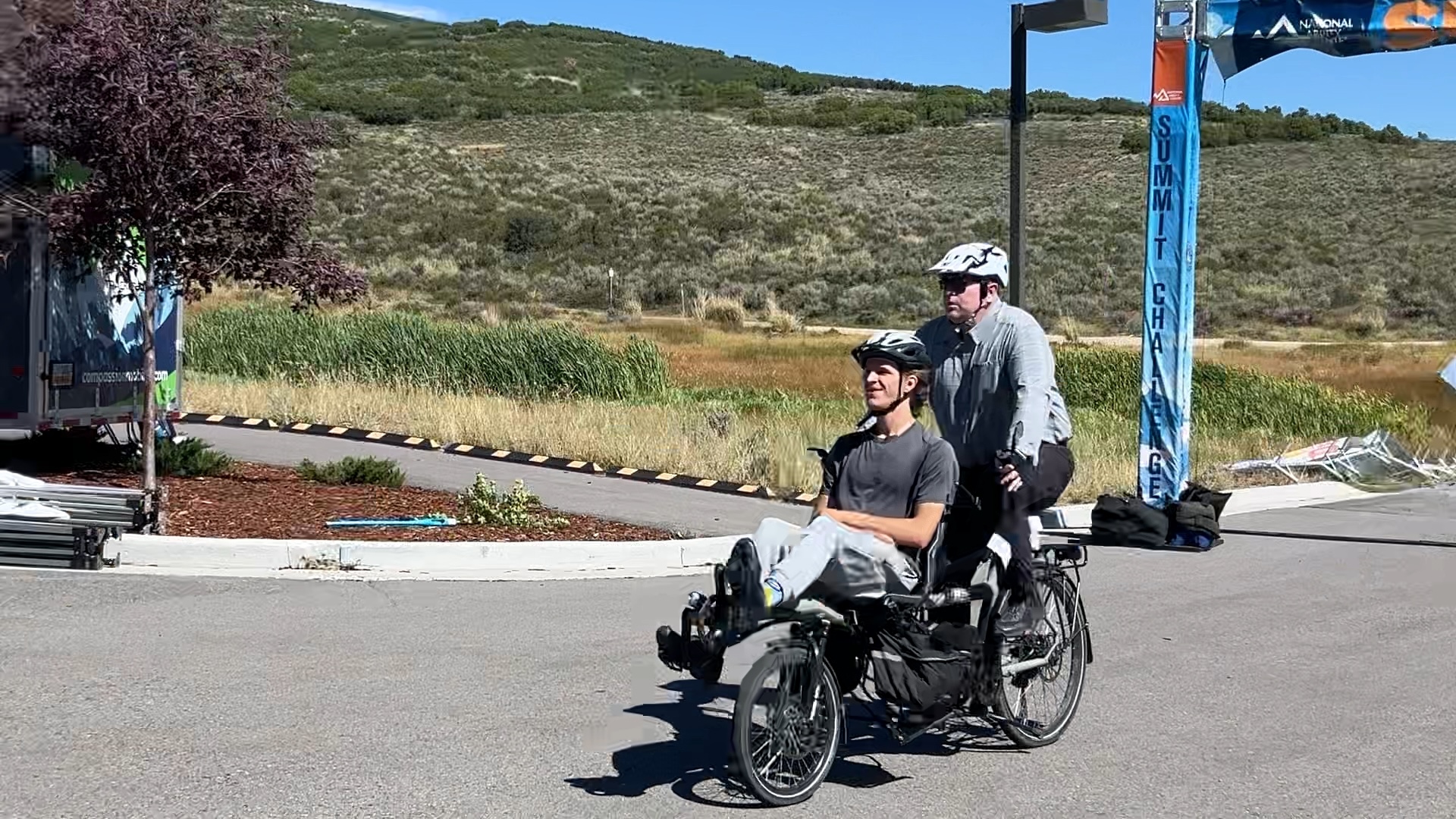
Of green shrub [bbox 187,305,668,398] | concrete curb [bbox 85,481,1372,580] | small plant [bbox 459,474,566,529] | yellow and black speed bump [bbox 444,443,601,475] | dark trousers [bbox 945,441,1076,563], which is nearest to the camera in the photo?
dark trousers [bbox 945,441,1076,563]

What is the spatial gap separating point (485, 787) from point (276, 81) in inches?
309

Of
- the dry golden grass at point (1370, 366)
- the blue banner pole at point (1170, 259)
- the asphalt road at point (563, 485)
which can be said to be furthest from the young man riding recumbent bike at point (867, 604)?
the dry golden grass at point (1370, 366)

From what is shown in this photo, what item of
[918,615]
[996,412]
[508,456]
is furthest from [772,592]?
[508,456]

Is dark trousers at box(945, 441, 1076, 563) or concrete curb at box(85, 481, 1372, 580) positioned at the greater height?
dark trousers at box(945, 441, 1076, 563)

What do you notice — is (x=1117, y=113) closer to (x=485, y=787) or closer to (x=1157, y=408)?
(x=1157, y=408)

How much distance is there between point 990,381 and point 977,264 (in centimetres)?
46

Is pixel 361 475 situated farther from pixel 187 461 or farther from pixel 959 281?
pixel 959 281

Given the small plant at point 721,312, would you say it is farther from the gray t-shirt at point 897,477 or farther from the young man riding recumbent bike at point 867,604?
the gray t-shirt at point 897,477

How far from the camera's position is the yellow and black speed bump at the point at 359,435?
1759cm

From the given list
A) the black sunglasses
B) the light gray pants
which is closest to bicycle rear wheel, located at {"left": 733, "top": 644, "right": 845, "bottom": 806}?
the light gray pants

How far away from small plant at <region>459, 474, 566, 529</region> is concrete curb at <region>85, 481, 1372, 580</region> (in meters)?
0.75

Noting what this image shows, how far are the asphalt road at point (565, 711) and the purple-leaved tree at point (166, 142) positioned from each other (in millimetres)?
3149

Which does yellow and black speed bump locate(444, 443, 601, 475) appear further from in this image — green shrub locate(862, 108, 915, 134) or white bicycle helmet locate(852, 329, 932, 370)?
green shrub locate(862, 108, 915, 134)

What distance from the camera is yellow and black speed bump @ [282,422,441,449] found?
1759 cm
